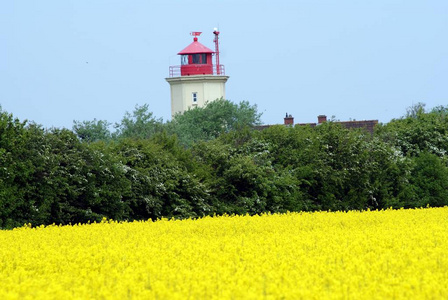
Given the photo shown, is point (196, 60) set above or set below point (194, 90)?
above

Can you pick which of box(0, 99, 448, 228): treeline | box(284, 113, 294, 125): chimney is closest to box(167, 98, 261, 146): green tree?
box(284, 113, 294, 125): chimney

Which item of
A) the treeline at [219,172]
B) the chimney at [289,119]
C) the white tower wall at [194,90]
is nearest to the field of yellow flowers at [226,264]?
the treeline at [219,172]

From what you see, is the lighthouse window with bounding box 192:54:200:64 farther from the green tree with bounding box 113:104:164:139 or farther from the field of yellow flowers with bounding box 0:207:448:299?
the field of yellow flowers with bounding box 0:207:448:299

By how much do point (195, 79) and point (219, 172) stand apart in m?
43.5

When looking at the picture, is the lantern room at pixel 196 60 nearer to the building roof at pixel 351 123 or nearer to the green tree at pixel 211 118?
the green tree at pixel 211 118

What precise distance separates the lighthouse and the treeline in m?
33.7

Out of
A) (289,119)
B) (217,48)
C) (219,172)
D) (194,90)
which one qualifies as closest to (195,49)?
(194,90)

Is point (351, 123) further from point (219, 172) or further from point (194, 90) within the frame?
point (219, 172)

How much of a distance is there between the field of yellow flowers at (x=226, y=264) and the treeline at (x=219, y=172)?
6824 mm

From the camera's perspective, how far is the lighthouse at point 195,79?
7894 centimetres

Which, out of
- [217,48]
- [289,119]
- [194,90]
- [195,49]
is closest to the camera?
[195,49]

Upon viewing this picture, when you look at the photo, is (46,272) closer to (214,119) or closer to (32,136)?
(32,136)

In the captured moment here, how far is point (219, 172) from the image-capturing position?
1401 inches

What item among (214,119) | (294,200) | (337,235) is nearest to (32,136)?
(294,200)
